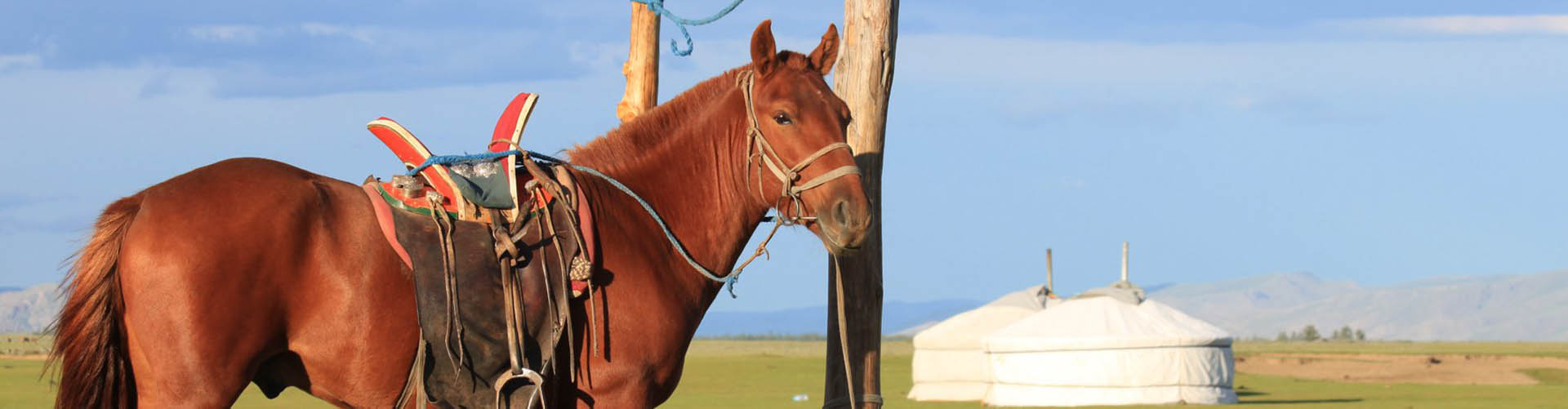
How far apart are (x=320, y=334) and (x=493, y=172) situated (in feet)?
Answer: 2.41

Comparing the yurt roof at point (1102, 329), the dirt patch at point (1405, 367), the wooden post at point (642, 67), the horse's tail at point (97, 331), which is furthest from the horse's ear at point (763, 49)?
the dirt patch at point (1405, 367)

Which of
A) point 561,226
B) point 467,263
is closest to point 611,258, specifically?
point 561,226

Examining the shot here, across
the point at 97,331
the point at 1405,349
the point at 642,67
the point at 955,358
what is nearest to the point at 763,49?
the point at 97,331

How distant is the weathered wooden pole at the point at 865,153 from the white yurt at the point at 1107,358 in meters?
11.7

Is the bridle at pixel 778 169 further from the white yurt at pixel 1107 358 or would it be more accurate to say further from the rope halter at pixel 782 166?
the white yurt at pixel 1107 358

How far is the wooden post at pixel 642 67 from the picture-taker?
7867 millimetres

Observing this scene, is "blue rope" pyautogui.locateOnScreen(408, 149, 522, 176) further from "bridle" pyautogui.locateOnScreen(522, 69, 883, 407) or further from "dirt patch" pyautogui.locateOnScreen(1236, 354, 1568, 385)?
"dirt patch" pyautogui.locateOnScreen(1236, 354, 1568, 385)

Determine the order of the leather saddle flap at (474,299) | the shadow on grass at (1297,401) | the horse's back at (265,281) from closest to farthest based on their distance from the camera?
1. the horse's back at (265,281)
2. the leather saddle flap at (474,299)
3. the shadow on grass at (1297,401)

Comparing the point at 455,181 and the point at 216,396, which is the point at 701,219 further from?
the point at 216,396

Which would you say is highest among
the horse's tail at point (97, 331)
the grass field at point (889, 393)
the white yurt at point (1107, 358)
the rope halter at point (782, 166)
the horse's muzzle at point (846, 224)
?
the rope halter at point (782, 166)

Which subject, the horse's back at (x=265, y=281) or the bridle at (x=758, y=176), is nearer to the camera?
the horse's back at (x=265, y=281)

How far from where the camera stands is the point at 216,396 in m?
3.76

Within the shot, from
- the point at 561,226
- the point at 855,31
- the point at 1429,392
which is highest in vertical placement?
the point at 855,31

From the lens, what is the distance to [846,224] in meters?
4.31
